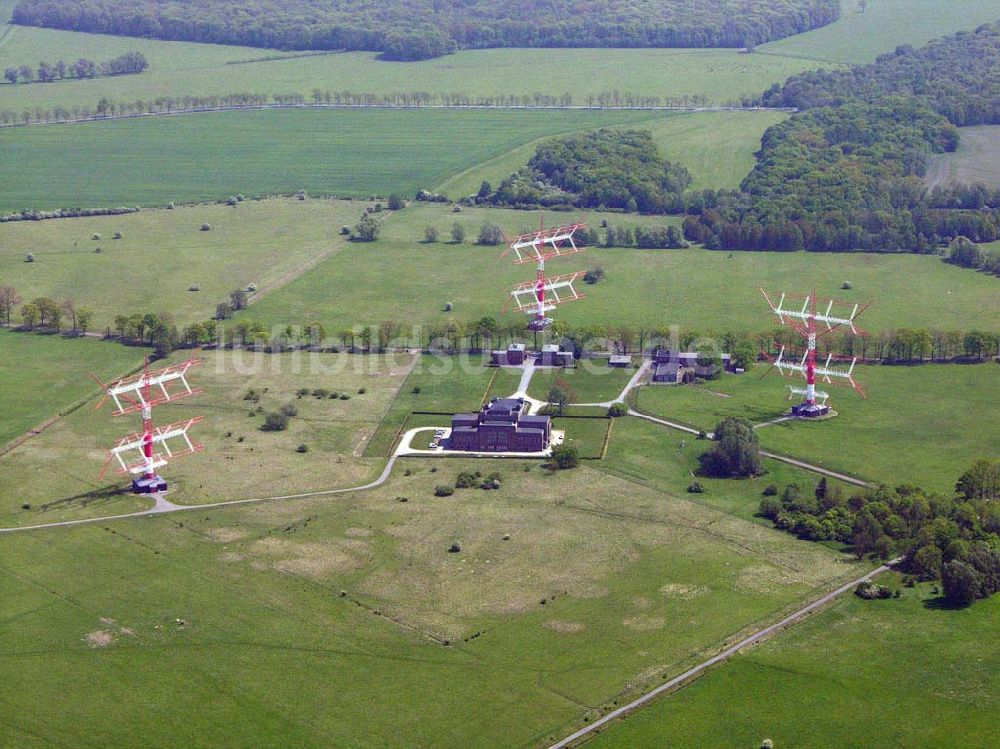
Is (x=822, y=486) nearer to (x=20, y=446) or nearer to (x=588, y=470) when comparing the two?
(x=588, y=470)

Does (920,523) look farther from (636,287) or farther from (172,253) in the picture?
(172,253)

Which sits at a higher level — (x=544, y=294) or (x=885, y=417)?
(x=544, y=294)

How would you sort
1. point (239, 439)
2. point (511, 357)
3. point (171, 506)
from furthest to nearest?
point (511, 357), point (239, 439), point (171, 506)

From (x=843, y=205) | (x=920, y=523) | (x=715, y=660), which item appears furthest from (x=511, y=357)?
(x=843, y=205)

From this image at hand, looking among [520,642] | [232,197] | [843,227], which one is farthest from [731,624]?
[232,197]

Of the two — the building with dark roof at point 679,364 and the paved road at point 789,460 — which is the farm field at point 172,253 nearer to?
the building with dark roof at point 679,364

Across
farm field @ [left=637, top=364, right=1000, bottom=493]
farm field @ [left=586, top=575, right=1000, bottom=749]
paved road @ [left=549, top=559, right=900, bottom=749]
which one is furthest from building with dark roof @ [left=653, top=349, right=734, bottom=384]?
farm field @ [left=586, top=575, right=1000, bottom=749]

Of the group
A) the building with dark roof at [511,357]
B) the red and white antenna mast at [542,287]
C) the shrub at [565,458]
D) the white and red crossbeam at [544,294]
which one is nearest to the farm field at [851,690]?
the shrub at [565,458]

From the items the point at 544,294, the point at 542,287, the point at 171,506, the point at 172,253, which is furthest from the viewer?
the point at 172,253
